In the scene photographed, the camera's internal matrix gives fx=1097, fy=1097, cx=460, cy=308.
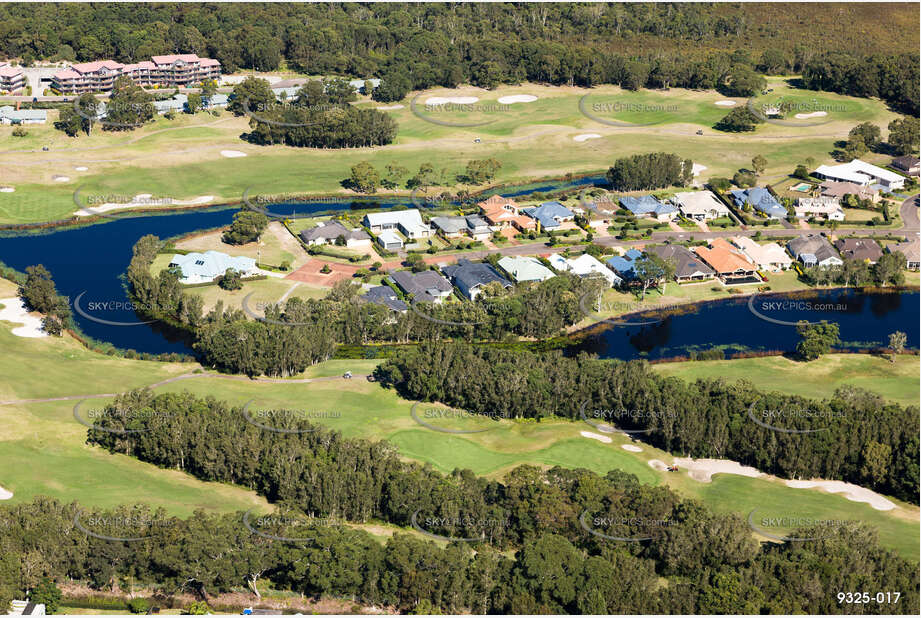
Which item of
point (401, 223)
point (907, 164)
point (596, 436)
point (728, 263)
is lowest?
point (596, 436)

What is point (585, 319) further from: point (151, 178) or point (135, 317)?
point (151, 178)

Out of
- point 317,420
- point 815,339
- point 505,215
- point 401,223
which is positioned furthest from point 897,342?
point 401,223

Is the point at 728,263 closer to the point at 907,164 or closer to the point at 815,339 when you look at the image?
the point at 815,339

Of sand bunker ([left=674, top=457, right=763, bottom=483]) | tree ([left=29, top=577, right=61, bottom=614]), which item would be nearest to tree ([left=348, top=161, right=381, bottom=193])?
sand bunker ([left=674, top=457, right=763, bottom=483])

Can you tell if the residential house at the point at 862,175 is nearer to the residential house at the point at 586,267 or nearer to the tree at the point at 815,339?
the residential house at the point at 586,267

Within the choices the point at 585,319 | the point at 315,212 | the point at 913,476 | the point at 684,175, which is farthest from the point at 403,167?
the point at 913,476

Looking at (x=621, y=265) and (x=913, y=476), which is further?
(x=621, y=265)

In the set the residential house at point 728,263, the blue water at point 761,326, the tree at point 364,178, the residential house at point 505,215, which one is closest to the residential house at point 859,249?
the blue water at point 761,326
